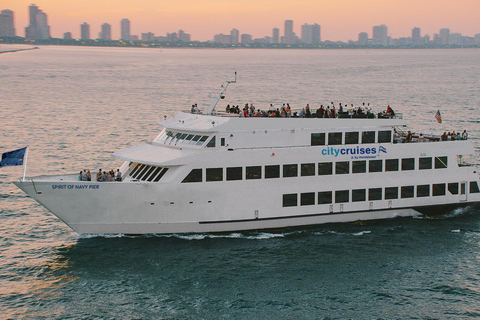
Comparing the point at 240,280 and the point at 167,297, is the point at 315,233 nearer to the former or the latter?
the point at 240,280

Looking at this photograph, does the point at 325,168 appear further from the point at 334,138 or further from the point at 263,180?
the point at 263,180

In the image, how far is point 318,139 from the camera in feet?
93.1

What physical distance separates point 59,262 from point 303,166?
40.3 ft

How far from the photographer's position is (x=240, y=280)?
887 inches

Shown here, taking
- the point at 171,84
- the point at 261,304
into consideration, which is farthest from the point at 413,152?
the point at 171,84

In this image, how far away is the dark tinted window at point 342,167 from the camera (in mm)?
28252

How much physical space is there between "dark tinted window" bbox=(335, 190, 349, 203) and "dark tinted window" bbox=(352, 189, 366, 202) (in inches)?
15.9

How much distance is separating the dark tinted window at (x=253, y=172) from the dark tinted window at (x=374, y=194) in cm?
616

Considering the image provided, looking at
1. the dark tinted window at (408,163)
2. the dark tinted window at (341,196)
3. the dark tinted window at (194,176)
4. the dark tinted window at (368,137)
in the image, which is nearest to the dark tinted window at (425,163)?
the dark tinted window at (408,163)

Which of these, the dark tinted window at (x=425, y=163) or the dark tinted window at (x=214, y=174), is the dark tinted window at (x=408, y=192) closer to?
the dark tinted window at (x=425, y=163)

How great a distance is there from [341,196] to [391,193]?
2.93m

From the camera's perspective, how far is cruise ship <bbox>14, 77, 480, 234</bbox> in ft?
83.8

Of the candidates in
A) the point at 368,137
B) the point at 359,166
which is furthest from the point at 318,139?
the point at 368,137

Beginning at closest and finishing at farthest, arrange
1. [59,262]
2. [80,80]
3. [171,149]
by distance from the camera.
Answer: [59,262], [171,149], [80,80]
